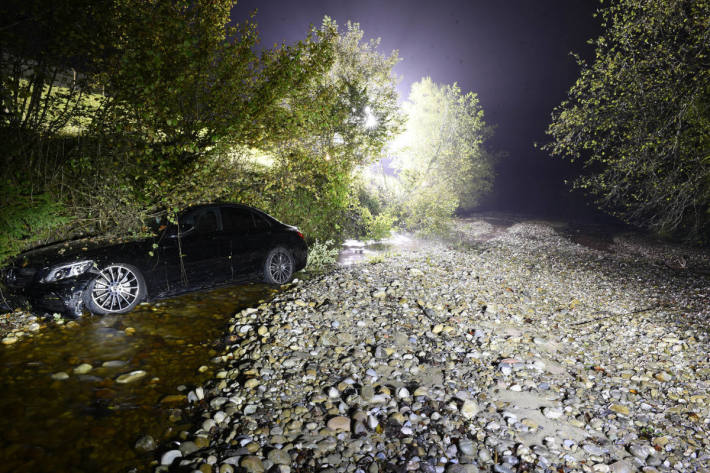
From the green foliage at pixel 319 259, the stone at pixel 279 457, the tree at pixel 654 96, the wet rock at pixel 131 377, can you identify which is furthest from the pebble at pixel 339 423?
the tree at pixel 654 96

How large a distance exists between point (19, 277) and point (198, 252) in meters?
2.54

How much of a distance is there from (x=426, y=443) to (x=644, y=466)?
2.11 metres

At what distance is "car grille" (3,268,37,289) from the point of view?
498cm

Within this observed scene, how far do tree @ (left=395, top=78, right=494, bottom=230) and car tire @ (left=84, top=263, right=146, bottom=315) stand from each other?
11344mm

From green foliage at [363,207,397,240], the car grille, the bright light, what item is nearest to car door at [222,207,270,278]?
the car grille

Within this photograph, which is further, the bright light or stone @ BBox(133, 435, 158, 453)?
the bright light

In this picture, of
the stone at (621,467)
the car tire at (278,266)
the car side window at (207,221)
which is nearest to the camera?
the stone at (621,467)

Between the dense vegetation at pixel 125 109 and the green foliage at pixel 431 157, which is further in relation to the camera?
the green foliage at pixel 431 157

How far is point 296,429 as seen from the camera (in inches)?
128

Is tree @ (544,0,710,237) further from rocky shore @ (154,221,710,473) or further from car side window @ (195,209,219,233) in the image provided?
car side window @ (195,209,219,233)

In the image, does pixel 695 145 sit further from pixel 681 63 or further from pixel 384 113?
pixel 384 113

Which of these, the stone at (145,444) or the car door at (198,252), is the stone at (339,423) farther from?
the car door at (198,252)

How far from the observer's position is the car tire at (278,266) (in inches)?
303

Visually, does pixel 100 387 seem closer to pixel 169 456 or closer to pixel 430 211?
pixel 169 456
